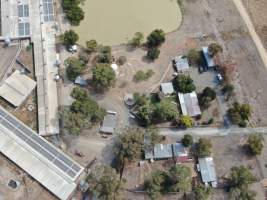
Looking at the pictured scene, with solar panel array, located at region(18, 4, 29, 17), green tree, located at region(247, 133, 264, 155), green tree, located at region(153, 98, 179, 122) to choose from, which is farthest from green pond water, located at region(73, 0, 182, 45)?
green tree, located at region(247, 133, 264, 155)

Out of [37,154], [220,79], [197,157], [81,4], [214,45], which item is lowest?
[197,157]

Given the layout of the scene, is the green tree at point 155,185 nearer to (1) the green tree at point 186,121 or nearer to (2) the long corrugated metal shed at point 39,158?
(1) the green tree at point 186,121

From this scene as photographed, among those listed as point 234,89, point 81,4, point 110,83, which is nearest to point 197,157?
point 234,89

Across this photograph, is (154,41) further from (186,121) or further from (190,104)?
(186,121)

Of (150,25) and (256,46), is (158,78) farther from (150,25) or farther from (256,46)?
(256,46)

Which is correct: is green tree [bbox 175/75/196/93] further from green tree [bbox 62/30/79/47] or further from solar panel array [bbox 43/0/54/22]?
solar panel array [bbox 43/0/54/22]

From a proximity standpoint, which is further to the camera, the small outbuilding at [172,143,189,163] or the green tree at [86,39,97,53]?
the green tree at [86,39,97,53]

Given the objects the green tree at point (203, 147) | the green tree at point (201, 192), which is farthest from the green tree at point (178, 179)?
the green tree at point (203, 147)
